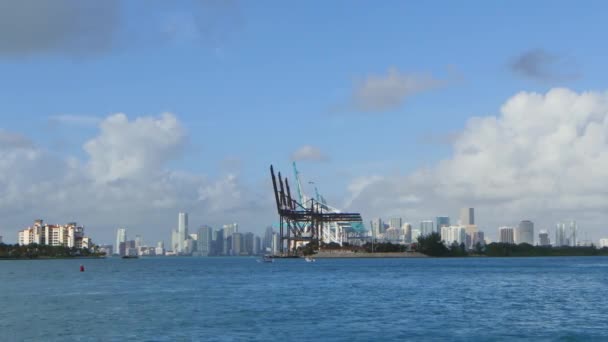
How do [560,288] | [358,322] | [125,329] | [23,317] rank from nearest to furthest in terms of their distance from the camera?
[125,329], [358,322], [23,317], [560,288]

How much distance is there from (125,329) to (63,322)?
5.37 m

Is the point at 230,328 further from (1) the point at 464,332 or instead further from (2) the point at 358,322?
(1) the point at 464,332

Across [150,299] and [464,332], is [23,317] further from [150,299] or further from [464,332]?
[464,332]

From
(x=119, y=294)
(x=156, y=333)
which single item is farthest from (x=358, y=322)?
(x=119, y=294)

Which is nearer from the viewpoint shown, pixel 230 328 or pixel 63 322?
pixel 230 328

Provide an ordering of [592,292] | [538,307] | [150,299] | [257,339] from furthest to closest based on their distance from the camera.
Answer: [592,292], [150,299], [538,307], [257,339]

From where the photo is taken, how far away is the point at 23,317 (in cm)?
4422

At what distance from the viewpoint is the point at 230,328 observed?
38000 mm

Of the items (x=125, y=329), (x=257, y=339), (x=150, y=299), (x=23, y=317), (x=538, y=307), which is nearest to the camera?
(x=257, y=339)

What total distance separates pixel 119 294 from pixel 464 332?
34.7 metres

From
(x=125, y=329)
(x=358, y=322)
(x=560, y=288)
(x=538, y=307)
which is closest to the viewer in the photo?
(x=125, y=329)

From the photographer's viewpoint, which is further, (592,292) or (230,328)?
(592,292)

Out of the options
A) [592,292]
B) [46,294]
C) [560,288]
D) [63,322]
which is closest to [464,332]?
[63,322]

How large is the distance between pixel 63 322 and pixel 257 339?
12748 millimetres
